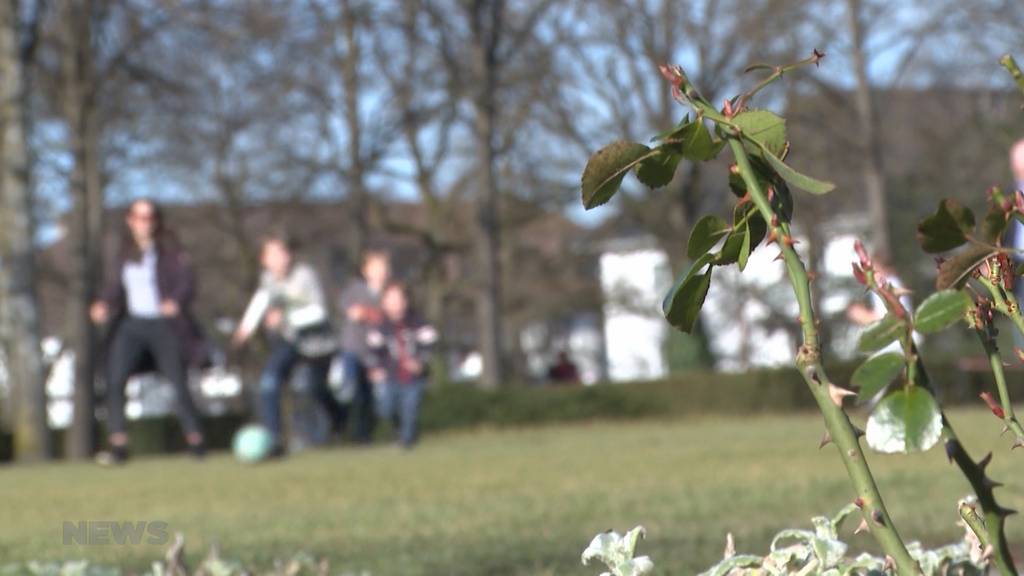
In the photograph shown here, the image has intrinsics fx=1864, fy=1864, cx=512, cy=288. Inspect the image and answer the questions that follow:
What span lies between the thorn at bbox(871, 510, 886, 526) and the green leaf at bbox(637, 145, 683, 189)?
458 millimetres

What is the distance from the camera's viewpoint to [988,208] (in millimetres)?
2123

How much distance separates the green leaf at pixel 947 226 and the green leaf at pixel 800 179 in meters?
0.13

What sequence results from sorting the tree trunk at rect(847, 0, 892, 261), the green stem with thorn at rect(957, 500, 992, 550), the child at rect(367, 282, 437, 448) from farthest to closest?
the tree trunk at rect(847, 0, 892, 261), the child at rect(367, 282, 437, 448), the green stem with thorn at rect(957, 500, 992, 550)

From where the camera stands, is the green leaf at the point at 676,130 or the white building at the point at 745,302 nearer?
the green leaf at the point at 676,130

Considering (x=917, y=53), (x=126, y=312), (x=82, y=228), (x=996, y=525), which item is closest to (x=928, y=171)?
(x=917, y=53)

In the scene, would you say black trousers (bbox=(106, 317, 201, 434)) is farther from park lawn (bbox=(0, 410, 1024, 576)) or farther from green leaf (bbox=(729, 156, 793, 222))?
green leaf (bbox=(729, 156, 793, 222))

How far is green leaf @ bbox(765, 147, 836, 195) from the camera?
78.9 inches

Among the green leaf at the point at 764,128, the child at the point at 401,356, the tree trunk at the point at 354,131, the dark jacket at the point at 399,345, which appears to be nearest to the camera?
the green leaf at the point at 764,128

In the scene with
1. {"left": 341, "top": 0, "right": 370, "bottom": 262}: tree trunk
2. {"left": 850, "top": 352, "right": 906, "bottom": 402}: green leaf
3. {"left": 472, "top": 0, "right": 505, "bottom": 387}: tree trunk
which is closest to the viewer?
{"left": 850, "top": 352, "right": 906, "bottom": 402}: green leaf

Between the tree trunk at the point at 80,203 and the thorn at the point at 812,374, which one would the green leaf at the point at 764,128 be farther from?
the tree trunk at the point at 80,203

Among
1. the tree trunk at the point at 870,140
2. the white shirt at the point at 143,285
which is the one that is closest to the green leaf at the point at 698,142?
the white shirt at the point at 143,285

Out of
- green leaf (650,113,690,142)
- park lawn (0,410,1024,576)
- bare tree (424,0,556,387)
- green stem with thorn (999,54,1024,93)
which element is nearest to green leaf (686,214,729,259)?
green leaf (650,113,690,142)

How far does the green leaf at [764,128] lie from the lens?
7.16 feet

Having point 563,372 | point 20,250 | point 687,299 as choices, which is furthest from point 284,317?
point 563,372
